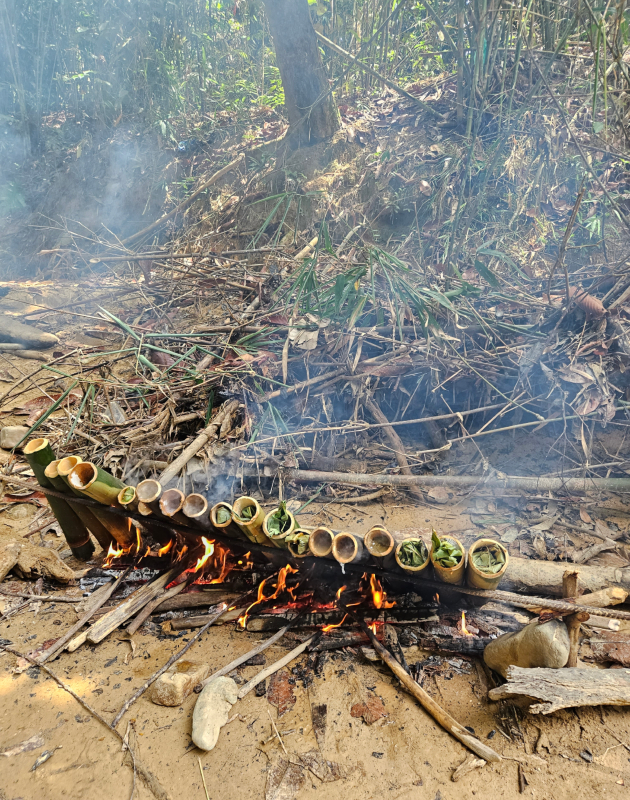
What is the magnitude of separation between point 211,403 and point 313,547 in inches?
72.4

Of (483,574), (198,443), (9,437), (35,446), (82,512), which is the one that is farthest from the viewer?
(9,437)

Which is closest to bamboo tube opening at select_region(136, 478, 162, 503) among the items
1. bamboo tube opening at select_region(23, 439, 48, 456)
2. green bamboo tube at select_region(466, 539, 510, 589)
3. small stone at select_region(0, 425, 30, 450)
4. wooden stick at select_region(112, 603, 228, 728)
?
bamboo tube opening at select_region(23, 439, 48, 456)

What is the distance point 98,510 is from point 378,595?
5.37 ft

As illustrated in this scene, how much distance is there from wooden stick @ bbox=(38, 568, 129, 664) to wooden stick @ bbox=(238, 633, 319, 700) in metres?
1.03

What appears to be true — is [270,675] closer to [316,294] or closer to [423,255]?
[316,294]

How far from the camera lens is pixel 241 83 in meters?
8.89

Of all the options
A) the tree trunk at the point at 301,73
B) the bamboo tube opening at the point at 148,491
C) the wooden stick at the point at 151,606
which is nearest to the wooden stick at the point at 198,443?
the bamboo tube opening at the point at 148,491

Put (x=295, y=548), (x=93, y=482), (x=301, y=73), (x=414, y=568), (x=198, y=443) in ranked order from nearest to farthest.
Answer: (x=414, y=568) < (x=295, y=548) < (x=93, y=482) < (x=198, y=443) < (x=301, y=73)

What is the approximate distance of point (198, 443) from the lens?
10.7ft

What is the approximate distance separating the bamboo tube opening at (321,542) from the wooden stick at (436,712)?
1.95 feet

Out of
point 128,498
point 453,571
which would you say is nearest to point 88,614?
point 128,498

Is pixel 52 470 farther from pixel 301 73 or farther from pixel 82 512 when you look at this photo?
pixel 301 73

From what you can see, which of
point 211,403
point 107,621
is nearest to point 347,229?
point 211,403

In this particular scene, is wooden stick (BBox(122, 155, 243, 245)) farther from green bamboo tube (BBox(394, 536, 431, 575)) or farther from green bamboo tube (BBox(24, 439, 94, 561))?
green bamboo tube (BBox(394, 536, 431, 575))
